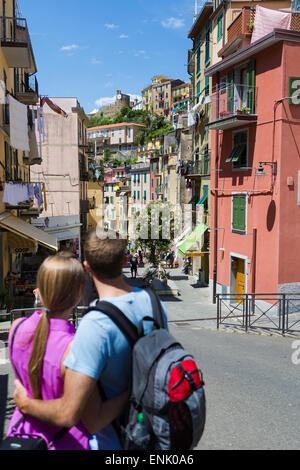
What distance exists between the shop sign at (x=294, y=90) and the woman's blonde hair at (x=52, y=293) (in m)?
14.9

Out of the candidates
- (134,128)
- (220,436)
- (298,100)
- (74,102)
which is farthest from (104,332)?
(134,128)

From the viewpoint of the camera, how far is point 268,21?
17.6m

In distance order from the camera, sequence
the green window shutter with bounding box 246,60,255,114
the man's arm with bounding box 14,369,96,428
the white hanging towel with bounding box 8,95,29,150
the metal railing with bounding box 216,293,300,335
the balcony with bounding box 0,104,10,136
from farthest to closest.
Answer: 1. the green window shutter with bounding box 246,60,255,114
2. the balcony with bounding box 0,104,10,136
3. the white hanging towel with bounding box 8,95,29,150
4. the metal railing with bounding box 216,293,300,335
5. the man's arm with bounding box 14,369,96,428

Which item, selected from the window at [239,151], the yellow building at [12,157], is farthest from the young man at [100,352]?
the window at [239,151]

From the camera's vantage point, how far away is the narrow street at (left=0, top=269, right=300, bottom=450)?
5.03m

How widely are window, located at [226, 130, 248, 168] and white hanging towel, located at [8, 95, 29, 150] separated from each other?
8587 millimetres

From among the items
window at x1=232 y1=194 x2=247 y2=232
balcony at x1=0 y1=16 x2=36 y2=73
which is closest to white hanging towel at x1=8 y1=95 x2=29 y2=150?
balcony at x1=0 y1=16 x2=36 y2=73

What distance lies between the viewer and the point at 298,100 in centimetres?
1529

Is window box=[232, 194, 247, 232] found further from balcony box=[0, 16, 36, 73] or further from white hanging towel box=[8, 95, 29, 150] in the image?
balcony box=[0, 16, 36, 73]

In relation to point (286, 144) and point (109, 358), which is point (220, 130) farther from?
point (109, 358)

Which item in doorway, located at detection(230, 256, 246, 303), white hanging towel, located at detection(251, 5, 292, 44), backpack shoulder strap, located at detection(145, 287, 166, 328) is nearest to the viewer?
backpack shoulder strap, located at detection(145, 287, 166, 328)

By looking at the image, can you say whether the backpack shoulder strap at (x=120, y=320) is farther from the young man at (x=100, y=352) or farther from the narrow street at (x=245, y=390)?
the narrow street at (x=245, y=390)
